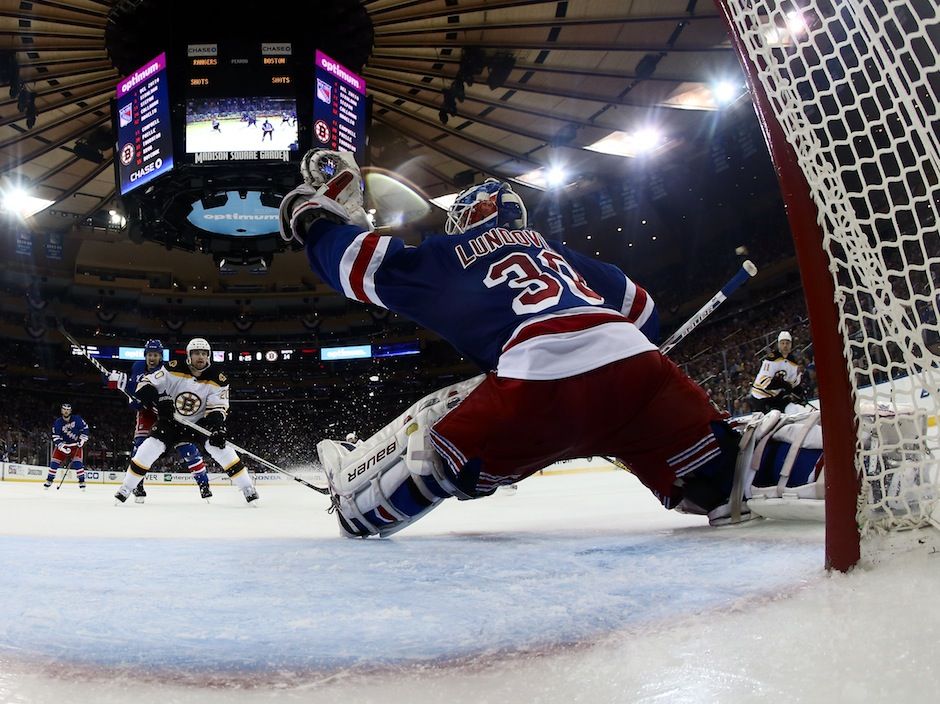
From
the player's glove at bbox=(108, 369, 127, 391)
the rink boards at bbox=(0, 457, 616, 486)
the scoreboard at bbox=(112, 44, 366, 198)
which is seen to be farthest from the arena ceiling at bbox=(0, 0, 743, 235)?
the rink boards at bbox=(0, 457, 616, 486)

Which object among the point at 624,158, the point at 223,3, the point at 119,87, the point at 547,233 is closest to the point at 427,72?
the point at 223,3

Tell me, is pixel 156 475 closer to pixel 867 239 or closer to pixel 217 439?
pixel 217 439

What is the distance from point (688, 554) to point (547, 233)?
588 inches

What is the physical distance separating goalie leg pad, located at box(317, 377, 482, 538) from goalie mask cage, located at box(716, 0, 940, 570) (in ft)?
2.70

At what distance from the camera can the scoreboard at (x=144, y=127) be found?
587 cm

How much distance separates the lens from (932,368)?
0.81m

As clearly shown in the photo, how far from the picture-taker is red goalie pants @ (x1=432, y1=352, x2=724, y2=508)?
1.33m

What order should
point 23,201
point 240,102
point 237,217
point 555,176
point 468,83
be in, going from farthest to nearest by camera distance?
point 555,176 < point 23,201 < point 468,83 < point 237,217 < point 240,102

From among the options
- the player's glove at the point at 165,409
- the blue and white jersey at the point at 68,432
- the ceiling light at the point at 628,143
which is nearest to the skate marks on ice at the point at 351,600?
the player's glove at the point at 165,409

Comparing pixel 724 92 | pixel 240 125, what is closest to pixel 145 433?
pixel 240 125

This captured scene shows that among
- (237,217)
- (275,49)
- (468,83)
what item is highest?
(468,83)

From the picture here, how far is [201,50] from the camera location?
19.7ft

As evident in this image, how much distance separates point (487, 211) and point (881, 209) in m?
0.93

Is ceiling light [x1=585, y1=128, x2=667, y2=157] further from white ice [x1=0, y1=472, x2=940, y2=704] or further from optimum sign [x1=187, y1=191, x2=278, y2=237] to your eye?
white ice [x1=0, y1=472, x2=940, y2=704]
